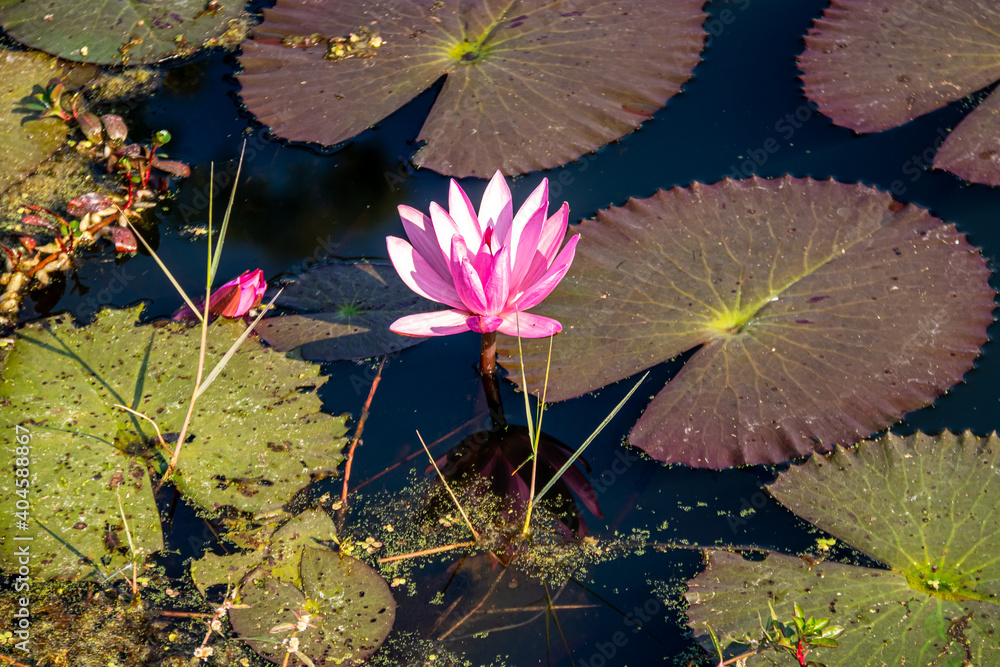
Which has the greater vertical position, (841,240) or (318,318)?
(841,240)

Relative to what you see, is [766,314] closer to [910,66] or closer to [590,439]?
[590,439]

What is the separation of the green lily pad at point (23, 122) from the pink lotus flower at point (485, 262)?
2.29 m

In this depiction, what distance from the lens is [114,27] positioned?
391cm

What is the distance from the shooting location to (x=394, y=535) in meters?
2.33

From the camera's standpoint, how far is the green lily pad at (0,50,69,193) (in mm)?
3453

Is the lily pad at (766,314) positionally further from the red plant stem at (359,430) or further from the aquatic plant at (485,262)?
the red plant stem at (359,430)

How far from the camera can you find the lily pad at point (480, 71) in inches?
129

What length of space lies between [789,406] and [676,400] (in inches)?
14.2

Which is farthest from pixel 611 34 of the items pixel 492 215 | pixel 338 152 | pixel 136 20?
pixel 136 20

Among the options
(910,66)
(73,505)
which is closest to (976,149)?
(910,66)

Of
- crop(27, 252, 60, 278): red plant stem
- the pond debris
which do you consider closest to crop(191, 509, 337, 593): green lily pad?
the pond debris

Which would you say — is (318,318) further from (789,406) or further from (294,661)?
(789,406)

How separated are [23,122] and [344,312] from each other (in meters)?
2.18

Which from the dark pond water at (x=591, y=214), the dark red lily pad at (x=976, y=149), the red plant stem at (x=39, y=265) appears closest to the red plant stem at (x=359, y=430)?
the dark pond water at (x=591, y=214)
